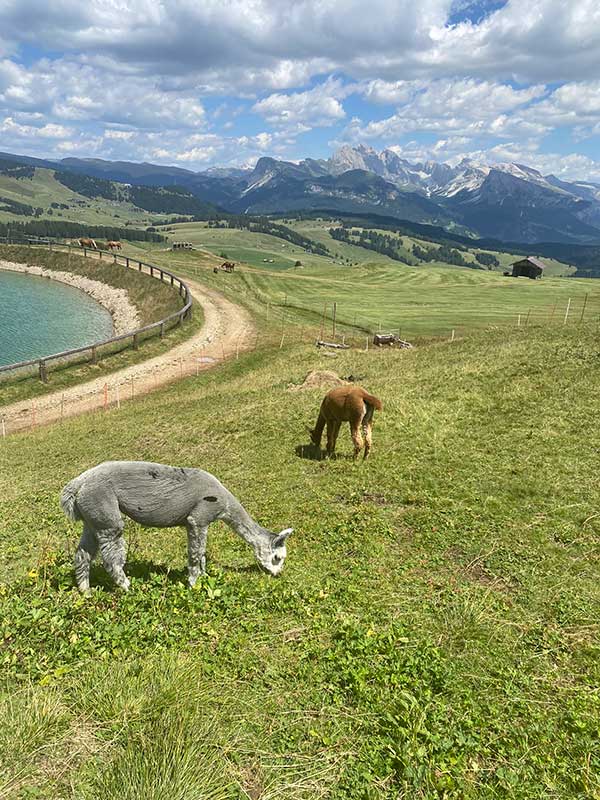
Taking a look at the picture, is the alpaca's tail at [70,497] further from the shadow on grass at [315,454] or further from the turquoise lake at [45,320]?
the turquoise lake at [45,320]

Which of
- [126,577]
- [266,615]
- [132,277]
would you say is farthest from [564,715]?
[132,277]

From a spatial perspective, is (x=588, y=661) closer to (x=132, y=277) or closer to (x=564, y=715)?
(x=564, y=715)

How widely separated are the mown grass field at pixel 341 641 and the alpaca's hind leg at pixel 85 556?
27 cm

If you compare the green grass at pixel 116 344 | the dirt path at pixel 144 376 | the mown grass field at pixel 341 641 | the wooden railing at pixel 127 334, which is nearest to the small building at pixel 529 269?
the dirt path at pixel 144 376

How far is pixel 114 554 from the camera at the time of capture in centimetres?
857

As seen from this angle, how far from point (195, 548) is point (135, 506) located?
4.75ft

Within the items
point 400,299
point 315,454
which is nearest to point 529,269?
point 400,299

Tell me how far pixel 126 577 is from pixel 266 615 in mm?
2888

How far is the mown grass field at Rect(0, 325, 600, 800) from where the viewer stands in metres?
5.45

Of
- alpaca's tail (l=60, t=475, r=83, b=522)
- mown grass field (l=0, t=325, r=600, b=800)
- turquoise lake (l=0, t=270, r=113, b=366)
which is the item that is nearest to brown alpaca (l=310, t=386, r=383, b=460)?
mown grass field (l=0, t=325, r=600, b=800)

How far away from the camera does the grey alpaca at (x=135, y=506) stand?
27.3 ft

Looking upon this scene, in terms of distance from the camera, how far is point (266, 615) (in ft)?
27.1

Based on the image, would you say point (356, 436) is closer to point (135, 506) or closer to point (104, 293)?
point (135, 506)

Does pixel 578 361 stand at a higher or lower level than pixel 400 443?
higher
